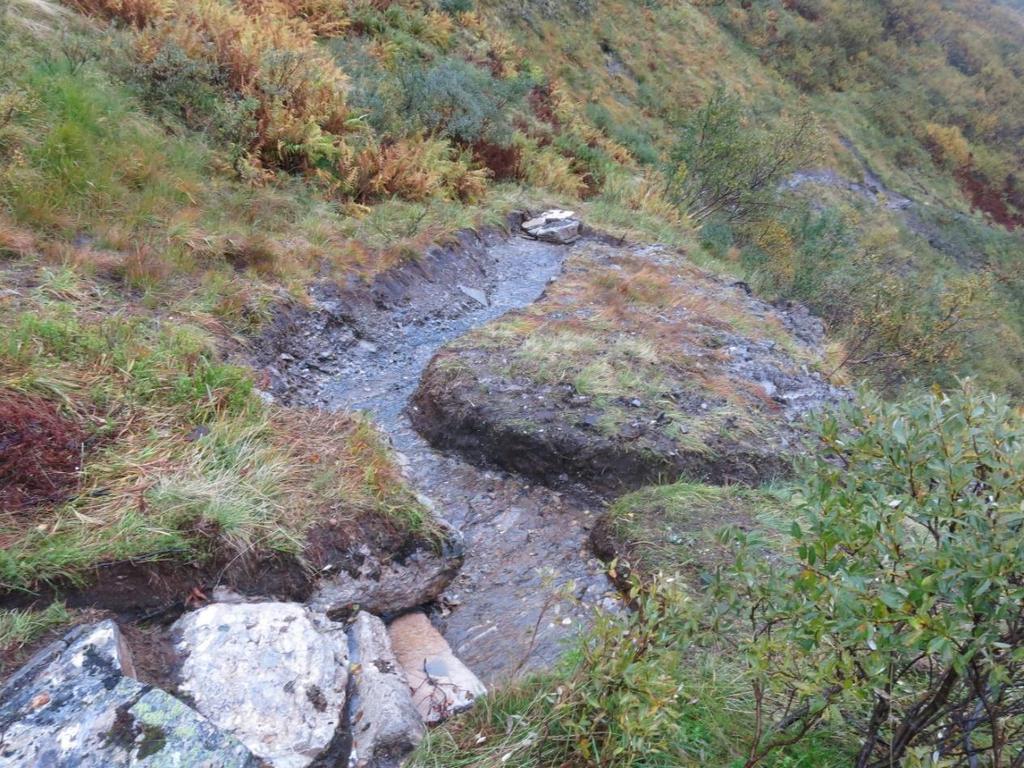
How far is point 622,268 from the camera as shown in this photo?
10008 mm

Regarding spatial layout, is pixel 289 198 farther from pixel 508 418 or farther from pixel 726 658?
pixel 726 658

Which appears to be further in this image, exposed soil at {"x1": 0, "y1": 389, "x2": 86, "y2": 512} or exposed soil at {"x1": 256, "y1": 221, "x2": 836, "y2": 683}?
exposed soil at {"x1": 256, "y1": 221, "x2": 836, "y2": 683}

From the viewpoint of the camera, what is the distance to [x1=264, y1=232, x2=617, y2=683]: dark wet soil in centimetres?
376

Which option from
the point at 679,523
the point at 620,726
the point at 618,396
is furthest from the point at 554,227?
the point at 620,726

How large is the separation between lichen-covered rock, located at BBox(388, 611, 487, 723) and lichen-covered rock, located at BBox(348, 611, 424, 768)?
9 cm

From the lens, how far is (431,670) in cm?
315

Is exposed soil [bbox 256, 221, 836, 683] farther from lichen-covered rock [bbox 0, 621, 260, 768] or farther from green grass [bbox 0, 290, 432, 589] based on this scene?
lichen-covered rock [bbox 0, 621, 260, 768]

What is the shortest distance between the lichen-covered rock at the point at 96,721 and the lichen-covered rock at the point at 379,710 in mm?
442

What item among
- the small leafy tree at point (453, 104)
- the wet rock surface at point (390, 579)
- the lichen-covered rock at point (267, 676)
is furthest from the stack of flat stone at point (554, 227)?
the lichen-covered rock at point (267, 676)

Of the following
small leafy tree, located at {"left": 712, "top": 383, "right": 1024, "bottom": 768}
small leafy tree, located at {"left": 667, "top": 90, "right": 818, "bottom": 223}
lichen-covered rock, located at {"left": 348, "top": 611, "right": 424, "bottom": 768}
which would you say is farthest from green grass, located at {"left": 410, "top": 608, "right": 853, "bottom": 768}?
small leafy tree, located at {"left": 667, "top": 90, "right": 818, "bottom": 223}

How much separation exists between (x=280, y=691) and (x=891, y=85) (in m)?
40.0

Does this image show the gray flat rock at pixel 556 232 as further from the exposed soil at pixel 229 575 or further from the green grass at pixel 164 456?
the exposed soil at pixel 229 575

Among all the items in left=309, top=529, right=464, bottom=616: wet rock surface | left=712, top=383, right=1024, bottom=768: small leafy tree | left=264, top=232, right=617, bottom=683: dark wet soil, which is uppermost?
left=712, top=383, right=1024, bottom=768: small leafy tree

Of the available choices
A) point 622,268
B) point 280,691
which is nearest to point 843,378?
point 622,268
